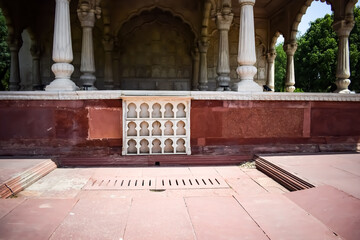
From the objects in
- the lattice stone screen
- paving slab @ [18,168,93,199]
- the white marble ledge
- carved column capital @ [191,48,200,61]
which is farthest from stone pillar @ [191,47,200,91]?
paving slab @ [18,168,93,199]

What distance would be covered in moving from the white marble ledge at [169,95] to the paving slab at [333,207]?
201 centimetres

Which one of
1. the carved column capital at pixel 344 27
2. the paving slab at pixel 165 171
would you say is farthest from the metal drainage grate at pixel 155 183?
the carved column capital at pixel 344 27

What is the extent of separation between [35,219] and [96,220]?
50 centimetres

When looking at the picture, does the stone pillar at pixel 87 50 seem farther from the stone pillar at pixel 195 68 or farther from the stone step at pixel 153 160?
the stone pillar at pixel 195 68

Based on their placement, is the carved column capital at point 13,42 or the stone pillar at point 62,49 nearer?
the stone pillar at point 62,49

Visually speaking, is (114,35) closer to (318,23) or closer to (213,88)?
(213,88)

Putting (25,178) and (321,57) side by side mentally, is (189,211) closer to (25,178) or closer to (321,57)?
(25,178)

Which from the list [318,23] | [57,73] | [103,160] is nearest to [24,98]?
[57,73]

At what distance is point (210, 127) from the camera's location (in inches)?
178

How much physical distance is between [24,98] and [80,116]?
2.87 feet

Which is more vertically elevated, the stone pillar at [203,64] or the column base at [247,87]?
the stone pillar at [203,64]

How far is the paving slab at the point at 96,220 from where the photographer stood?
205cm

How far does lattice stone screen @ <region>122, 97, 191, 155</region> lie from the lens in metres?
4.35

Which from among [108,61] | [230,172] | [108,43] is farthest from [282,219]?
[108,43]
